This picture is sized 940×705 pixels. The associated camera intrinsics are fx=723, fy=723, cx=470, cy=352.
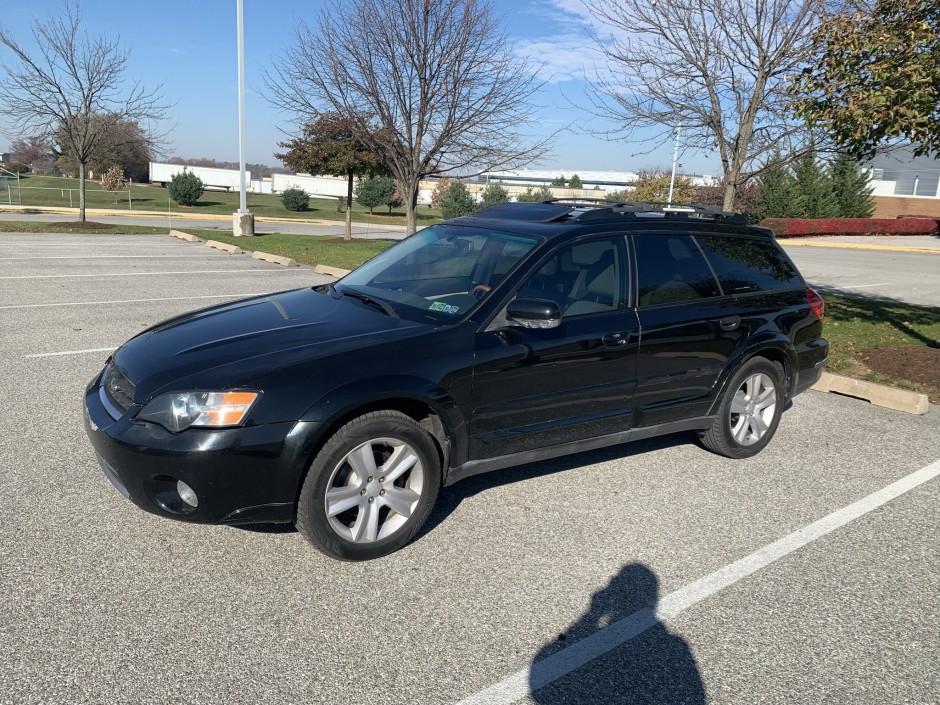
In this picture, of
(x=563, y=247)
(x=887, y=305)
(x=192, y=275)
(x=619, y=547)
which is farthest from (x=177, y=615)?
(x=887, y=305)

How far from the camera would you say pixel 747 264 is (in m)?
5.32

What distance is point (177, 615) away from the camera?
→ 9.97 feet

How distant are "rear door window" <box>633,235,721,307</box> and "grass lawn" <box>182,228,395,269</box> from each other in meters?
10.3

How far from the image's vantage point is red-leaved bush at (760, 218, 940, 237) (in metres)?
35.2

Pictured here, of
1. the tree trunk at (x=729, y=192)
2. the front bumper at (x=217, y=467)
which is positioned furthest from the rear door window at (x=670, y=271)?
the tree trunk at (x=729, y=192)

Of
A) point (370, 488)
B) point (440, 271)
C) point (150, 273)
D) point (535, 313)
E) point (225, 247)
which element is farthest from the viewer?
point (225, 247)

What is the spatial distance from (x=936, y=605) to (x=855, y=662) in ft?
2.55

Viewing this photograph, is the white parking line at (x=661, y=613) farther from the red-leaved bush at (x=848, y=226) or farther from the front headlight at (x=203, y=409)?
the red-leaved bush at (x=848, y=226)

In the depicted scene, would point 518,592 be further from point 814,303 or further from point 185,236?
point 185,236

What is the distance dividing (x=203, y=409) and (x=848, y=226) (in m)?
41.7

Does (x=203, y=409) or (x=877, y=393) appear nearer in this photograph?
(x=203, y=409)

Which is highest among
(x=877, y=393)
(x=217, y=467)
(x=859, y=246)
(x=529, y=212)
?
(x=529, y=212)

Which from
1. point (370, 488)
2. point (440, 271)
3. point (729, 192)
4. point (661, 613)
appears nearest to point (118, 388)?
point (370, 488)

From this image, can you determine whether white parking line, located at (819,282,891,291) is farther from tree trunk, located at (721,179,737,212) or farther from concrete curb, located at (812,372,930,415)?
concrete curb, located at (812,372,930,415)
